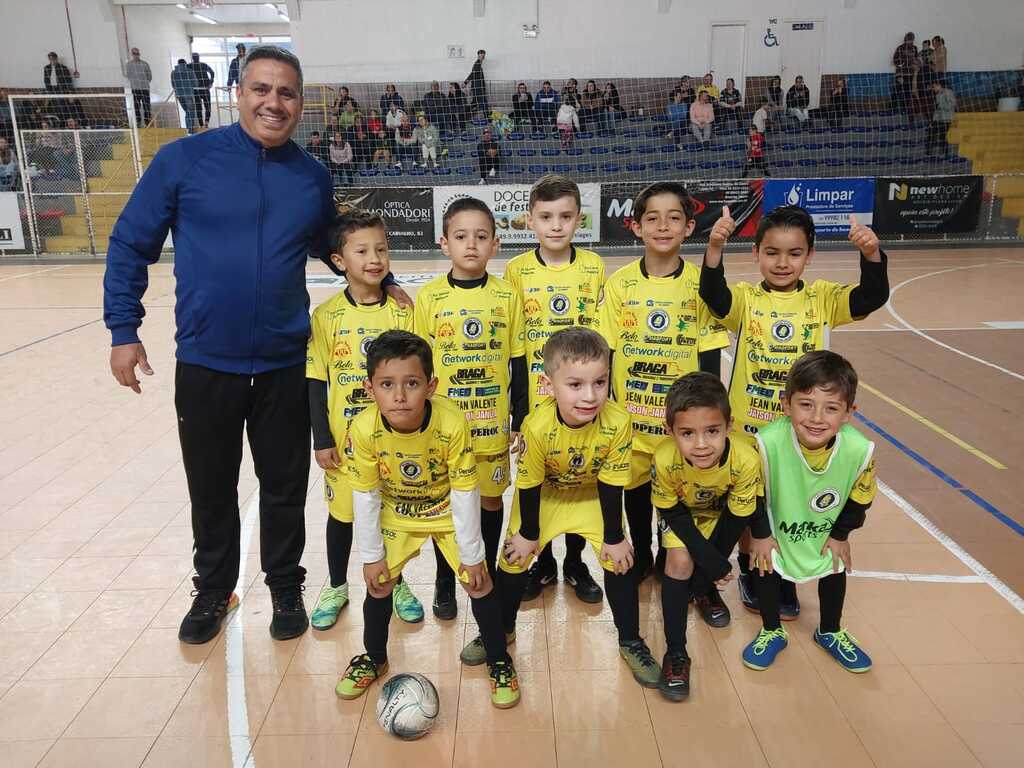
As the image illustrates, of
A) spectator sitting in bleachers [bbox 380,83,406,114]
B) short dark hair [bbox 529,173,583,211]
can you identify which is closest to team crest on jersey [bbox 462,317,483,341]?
short dark hair [bbox 529,173,583,211]

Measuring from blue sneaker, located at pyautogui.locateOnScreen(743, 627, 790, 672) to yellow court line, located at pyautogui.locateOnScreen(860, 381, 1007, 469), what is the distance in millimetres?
2812

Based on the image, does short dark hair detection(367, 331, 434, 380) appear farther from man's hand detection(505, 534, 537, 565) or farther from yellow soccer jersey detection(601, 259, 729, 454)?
yellow soccer jersey detection(601, 259, 729, 454)

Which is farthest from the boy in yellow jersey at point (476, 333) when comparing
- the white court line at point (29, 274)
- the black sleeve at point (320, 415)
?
the white court line at point (29, 274)

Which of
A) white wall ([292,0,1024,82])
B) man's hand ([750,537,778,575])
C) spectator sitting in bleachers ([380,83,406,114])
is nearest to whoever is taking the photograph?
man's hand ([750,537,778,575])

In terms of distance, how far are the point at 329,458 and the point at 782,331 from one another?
199 centimetres

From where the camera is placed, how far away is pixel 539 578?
12.5ft

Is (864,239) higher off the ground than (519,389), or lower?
higher

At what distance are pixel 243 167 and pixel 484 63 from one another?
18843 mm

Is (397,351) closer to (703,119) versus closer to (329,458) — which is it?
(329,458)

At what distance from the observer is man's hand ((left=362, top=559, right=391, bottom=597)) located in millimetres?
2852

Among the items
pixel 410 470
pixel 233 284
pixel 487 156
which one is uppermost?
pixel 487 156

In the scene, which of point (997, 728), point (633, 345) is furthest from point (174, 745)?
point (997, 728)

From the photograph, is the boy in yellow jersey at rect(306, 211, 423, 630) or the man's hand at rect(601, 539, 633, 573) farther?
the boy in yellow jersey at rect(306, 211, 423, 630)

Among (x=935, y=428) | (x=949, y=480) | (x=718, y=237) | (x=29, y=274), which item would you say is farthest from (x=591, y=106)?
(x=718, y=237)
